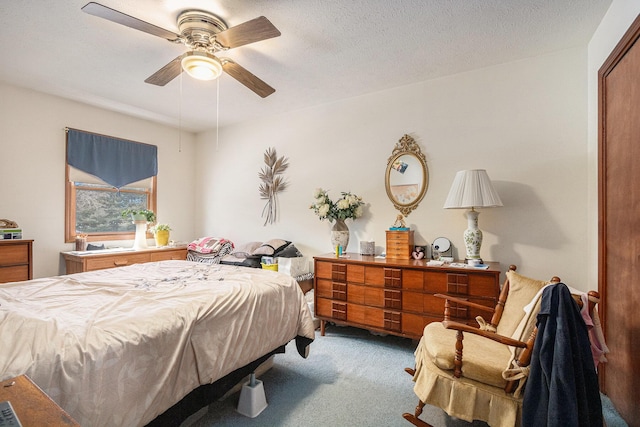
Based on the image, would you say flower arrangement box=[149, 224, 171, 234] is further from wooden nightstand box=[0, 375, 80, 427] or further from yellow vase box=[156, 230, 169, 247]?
wooden nightstand box=[0, 375, 80, 427]

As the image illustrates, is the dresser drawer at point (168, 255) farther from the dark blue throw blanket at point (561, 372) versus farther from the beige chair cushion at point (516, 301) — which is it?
the dark blue throw blanket at point (561, 372)

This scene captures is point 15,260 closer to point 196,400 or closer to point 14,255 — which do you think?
point 14,255

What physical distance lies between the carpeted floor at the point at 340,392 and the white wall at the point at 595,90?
45.7 inches

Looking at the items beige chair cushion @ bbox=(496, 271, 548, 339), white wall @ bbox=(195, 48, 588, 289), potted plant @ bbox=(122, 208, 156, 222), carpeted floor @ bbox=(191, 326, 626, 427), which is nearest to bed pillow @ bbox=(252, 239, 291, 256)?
white wall @ bbox=(195, 48, 588, 289)

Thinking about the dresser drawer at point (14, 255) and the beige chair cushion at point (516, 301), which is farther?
the dresser drawer at point (14, 255)

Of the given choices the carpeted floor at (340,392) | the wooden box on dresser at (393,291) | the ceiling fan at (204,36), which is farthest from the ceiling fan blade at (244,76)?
the carpeted floor at (340,392)

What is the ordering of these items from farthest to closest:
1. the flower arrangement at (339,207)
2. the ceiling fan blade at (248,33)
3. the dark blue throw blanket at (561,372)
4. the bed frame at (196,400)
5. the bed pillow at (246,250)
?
the bed pillow at (246,250), the flower arrangement at (339,207), the ceiling fan blade at (248,33), the bed frame at (196,400), the dark blue throw blanket at (561,372)

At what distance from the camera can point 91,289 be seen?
6.13 feet

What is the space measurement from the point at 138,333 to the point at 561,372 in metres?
1.79

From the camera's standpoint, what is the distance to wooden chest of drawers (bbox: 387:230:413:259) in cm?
300

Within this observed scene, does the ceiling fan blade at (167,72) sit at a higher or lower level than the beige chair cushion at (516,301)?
higher

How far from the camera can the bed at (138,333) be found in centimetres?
108

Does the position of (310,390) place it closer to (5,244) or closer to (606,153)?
(606,153)

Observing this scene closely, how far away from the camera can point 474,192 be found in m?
2.52
